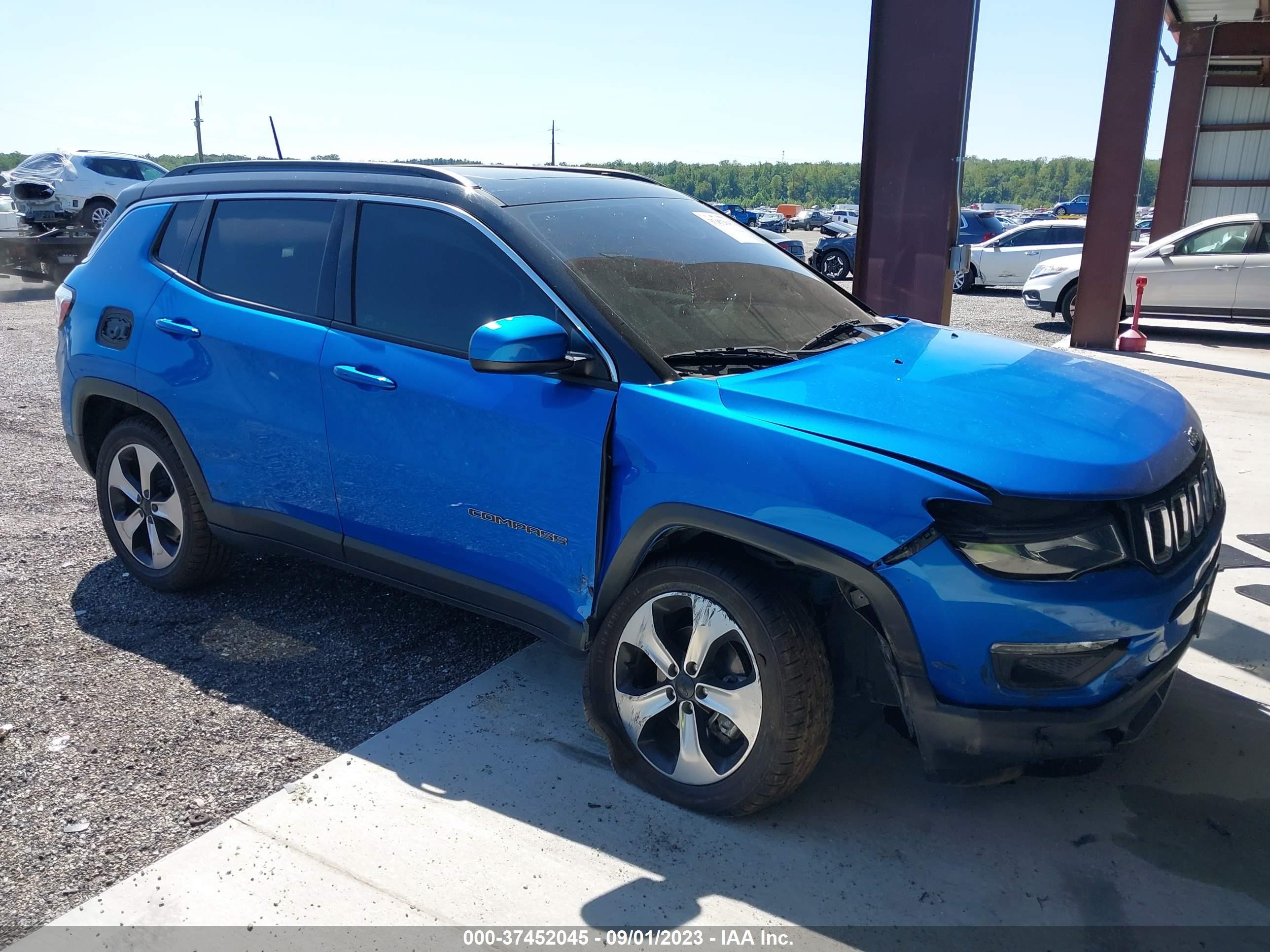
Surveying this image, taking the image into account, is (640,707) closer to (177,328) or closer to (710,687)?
(710,687)

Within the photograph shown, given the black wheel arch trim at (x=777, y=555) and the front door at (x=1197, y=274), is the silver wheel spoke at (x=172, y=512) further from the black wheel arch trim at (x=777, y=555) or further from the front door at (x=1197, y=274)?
the front door at (x=1197, y=274)

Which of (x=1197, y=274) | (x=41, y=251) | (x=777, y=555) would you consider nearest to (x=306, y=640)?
(x=777, y=555)

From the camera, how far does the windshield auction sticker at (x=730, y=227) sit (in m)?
3.98

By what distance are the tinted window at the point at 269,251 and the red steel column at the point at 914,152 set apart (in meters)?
3.59

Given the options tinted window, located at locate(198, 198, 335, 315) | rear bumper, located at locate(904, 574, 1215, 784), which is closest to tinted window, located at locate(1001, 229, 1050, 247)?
tinted window, located at locate(198, 198, 335, 315)

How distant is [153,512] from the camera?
14.2 ft

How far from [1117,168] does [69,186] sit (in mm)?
17388

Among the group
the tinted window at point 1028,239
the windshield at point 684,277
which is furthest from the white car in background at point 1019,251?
the windshield at point 684,277

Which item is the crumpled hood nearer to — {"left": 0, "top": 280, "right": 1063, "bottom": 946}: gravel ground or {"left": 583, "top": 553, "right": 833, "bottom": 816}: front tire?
{"left": 583, "top": 553, "right": 833, "bottom": 816}: front tire

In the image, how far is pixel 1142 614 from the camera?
8.16 feet

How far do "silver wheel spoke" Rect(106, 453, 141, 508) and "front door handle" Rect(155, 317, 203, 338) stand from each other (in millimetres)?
700

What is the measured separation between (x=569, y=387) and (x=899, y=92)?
14.9 ft

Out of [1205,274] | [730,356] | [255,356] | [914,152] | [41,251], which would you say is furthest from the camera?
[41,251]

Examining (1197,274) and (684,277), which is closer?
(684,277)
